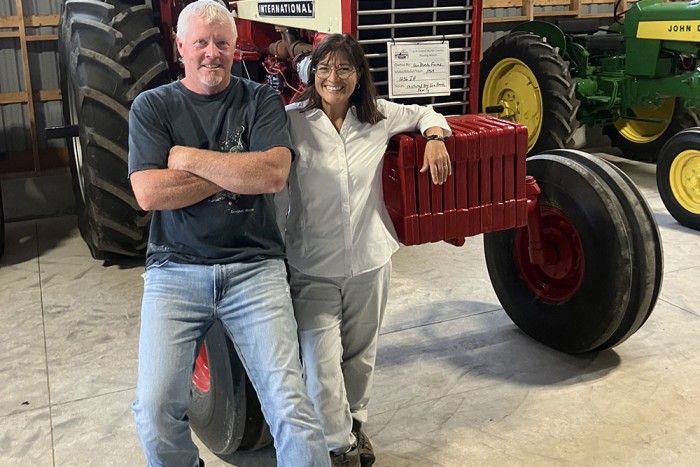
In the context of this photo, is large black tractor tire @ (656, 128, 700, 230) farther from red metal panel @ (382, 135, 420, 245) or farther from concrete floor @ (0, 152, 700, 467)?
red metal panel @ (382, 135, 420, 245)

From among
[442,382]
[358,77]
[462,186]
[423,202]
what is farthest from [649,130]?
[358,77]

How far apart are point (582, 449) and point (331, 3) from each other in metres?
1.95

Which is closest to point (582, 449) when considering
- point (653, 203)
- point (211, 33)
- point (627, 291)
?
point (627, 291)

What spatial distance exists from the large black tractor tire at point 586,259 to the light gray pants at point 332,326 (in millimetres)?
1179

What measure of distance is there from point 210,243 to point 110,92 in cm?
252

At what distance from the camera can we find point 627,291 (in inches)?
123

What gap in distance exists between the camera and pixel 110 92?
4297 millimetres

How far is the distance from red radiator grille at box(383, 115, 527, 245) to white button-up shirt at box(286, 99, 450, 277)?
19 centimetres

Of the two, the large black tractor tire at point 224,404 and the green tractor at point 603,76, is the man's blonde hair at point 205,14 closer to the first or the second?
the large black tractor tire at point 224,404

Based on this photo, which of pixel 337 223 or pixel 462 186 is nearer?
pixel 337 223

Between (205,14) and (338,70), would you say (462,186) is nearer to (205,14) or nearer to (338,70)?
(338,70)

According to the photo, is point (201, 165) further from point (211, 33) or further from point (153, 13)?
point (153, 13)

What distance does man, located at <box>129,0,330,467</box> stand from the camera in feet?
6.50

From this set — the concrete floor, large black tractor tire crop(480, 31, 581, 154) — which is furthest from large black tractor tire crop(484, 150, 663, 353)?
large black tractor tire crop(480, 31, 581, 154)
